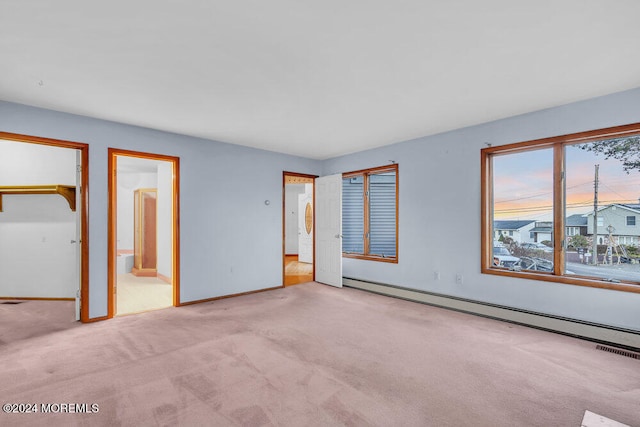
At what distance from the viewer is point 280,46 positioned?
2.22 metres

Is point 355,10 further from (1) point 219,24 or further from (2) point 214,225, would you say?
(2) point 214,225

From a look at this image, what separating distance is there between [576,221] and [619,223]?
0.36 meters

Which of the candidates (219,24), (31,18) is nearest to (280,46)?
(219,24)

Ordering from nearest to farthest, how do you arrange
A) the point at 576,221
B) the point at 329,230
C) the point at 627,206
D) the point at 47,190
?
the point at 627,206, the point at 576,221, the point at 47,190, the point at 329,230

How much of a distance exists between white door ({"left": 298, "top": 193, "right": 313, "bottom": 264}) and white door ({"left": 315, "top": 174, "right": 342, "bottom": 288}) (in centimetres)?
282

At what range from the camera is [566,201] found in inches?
139

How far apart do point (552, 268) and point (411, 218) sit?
6.41ft

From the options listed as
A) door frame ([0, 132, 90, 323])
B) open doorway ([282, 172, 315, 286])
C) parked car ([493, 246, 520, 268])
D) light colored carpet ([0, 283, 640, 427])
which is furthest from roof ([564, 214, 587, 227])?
door frame ([0, 132, 90, 323])

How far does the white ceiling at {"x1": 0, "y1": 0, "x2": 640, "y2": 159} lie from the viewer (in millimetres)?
1858

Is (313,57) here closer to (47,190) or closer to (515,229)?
(515,229)

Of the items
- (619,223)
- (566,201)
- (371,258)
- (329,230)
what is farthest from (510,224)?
(329,230)

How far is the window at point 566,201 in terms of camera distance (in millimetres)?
3203

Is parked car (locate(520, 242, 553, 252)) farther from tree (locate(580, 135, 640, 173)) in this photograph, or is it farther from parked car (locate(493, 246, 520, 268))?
tree (locate(580, 135, 640, 173))

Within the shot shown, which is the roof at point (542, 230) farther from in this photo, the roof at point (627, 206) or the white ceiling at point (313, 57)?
the white ceiling at point (313, 57)
